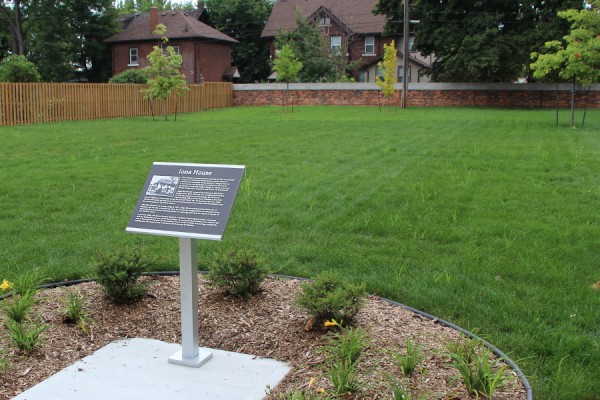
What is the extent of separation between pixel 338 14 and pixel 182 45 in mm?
13727

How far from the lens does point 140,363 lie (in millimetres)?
3615

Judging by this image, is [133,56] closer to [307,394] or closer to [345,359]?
[345,359]

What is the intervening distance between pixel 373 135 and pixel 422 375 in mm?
13757

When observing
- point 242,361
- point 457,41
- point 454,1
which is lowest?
point 242,361

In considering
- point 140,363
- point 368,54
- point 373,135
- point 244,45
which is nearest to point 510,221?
point 140,363

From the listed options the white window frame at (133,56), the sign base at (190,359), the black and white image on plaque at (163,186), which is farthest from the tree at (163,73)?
the white window frame at (133,56)

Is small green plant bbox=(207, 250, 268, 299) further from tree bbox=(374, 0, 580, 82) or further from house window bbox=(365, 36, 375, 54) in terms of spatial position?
house window bbox=(365, 36, 375, 54)

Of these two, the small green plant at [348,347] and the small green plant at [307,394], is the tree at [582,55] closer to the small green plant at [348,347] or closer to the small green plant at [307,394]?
the small green plant at [348,347]

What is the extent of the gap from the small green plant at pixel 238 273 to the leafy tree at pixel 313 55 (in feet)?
131

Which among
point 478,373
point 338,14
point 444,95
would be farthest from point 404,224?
point 338,14

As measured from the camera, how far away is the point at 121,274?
14.2ft

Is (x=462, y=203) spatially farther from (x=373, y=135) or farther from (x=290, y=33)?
(x=290, y=33)

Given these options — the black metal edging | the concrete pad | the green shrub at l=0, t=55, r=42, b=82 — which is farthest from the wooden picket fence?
A: the concrete pad

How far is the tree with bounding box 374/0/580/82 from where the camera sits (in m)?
33.5
